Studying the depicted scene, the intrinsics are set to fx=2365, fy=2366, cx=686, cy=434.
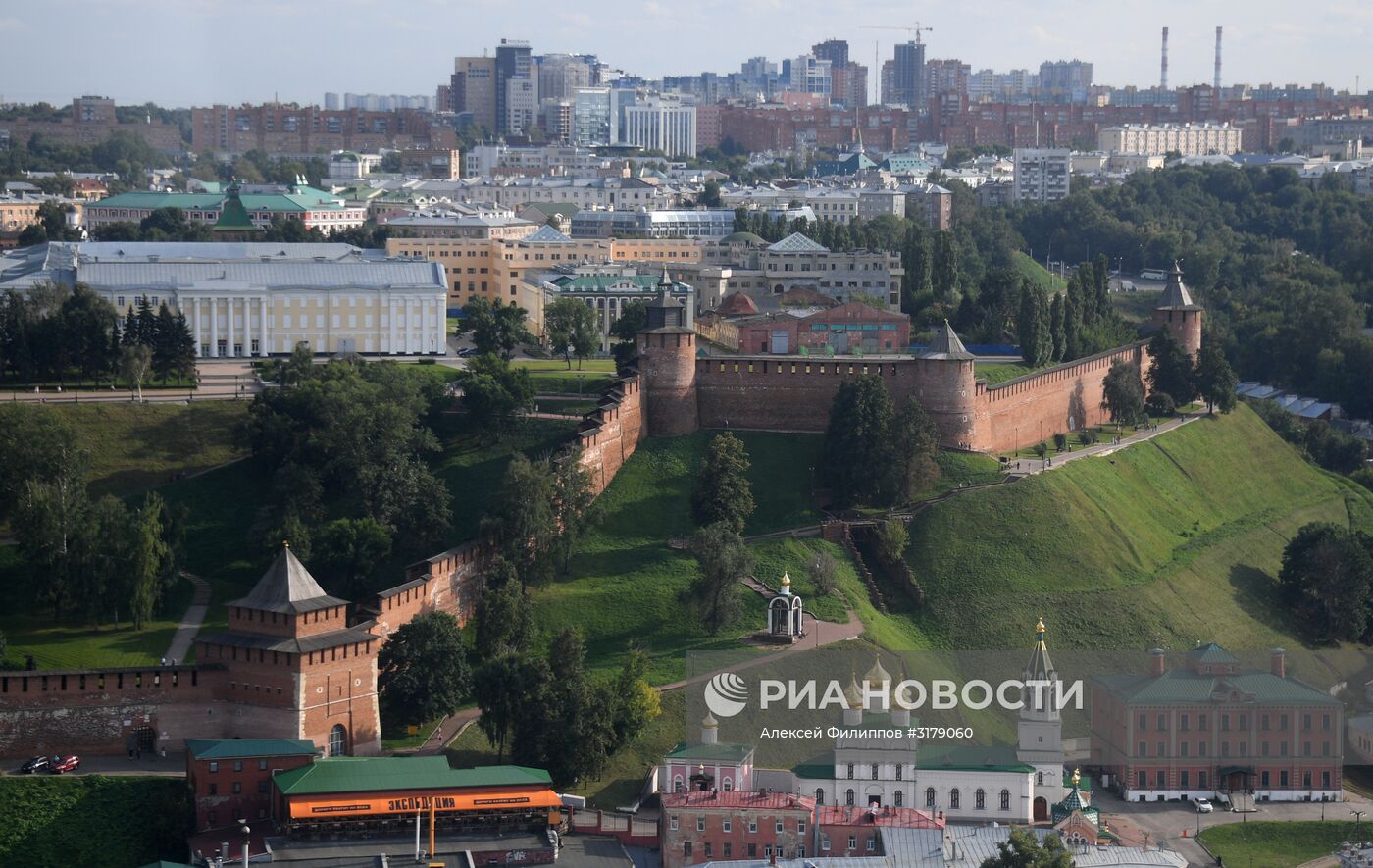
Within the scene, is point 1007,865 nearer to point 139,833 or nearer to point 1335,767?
point 1335,767

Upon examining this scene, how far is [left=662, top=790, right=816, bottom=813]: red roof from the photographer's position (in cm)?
4206

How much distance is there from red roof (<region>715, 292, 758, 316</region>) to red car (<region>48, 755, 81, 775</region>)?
114ft

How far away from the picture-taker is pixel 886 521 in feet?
181

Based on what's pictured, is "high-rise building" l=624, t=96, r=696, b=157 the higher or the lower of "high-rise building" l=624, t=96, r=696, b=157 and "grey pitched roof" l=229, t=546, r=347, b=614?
the higher

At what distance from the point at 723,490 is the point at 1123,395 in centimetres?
1709

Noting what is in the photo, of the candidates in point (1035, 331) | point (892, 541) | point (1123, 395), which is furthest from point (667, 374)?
point (1123, 395)

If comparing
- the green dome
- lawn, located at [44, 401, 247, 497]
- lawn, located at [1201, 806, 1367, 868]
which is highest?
the green dome

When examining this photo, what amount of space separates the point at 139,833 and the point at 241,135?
14587cm

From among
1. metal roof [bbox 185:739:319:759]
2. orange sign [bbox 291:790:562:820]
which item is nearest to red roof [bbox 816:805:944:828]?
orange sign [bbox 291:790:562:820]

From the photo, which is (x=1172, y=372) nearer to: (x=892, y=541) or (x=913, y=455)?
(x=913, y=455)

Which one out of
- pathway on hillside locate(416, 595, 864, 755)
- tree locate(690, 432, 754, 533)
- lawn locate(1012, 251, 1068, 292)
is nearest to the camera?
pathway on hillside locate(416, 595, 864, 755)

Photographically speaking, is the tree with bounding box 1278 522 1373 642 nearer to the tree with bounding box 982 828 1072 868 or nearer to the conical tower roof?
the conical tower roof

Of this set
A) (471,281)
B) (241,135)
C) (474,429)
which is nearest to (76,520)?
(474,429)

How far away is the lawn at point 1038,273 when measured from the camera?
9745 centimetres
